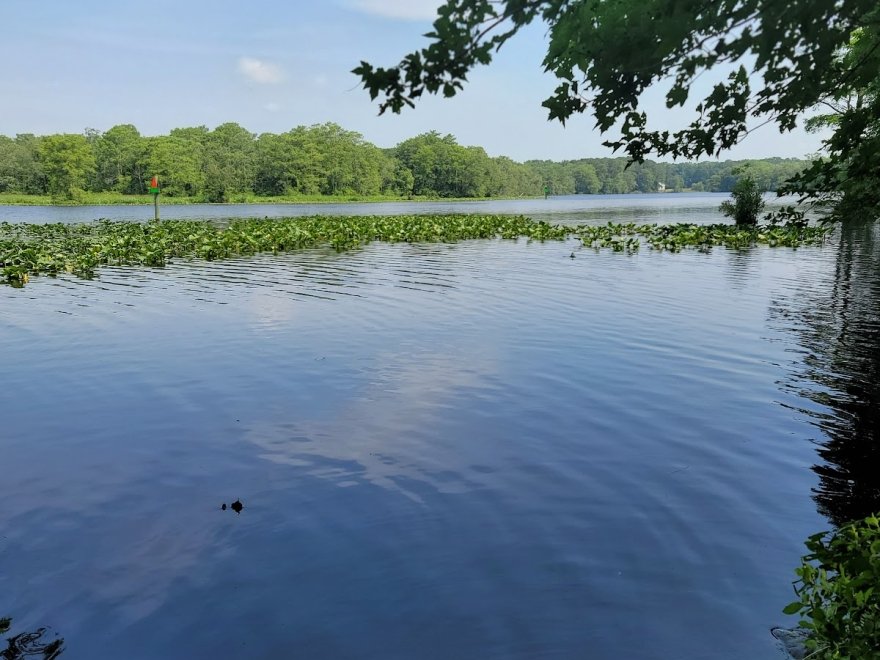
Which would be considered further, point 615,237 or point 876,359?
point 615,237

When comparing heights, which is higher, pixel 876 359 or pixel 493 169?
pixel 493 169

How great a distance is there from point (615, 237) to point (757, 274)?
16.0m

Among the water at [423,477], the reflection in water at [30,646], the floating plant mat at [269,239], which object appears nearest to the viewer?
the reflection in water at [30,646]

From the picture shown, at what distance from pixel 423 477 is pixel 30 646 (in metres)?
4.13

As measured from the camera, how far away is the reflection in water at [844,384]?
7.52 m

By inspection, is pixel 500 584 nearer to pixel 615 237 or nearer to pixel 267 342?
pixel 267 342

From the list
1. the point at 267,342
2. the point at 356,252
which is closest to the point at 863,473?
the point at 267,342

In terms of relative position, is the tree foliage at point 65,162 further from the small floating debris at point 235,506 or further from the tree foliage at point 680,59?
the tree foliage at point 680,59

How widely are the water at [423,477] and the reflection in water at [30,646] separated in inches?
3.8

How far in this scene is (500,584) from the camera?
570 cm

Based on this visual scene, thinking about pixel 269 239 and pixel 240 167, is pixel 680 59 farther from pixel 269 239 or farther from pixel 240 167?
pixel 240 167

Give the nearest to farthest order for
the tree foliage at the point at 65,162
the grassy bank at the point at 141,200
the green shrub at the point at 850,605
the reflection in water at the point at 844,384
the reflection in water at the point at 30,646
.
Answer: the green shrub at the point at 850,605
the reflection in water at the point at 30,646
the reflection in water at the point at 844,384
the grassy bank at the point at 141,200
the tree foliage at the point at 65,162

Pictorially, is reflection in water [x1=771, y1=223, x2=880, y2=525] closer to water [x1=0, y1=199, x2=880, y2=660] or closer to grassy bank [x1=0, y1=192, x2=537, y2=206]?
water [x1=0, y1=199, x2=880, y2=660]

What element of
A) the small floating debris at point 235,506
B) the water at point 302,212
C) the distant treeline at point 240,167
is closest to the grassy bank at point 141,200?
the distant treeline at point 240,167
